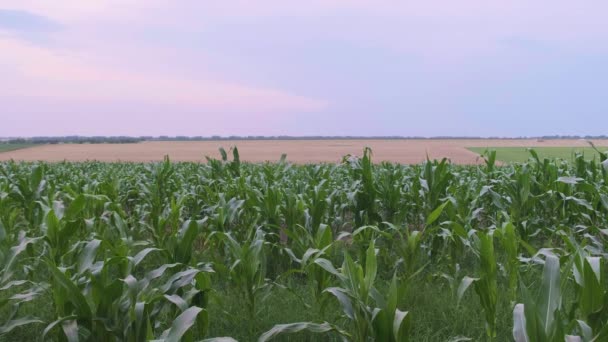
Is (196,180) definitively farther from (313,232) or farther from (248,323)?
(248,323)

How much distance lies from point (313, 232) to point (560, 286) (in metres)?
3.23

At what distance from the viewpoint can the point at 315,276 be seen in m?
3.71

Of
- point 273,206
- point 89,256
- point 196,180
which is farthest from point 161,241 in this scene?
point 196,180

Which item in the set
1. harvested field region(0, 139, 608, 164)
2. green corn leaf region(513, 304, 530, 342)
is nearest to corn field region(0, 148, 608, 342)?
green corn leaf region(513, 304, 530, 342)

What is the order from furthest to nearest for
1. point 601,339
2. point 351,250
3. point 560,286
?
point 351,250 < point 560,286 < point 601,339

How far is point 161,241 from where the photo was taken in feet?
15.2

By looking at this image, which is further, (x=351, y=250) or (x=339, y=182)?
(x=339, y=182)

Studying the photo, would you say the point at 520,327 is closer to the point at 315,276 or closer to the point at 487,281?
the point at 487,281

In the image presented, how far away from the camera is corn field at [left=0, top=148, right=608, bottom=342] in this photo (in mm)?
2367

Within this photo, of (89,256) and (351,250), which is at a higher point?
(89,256)

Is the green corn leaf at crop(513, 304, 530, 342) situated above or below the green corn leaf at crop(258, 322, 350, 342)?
above

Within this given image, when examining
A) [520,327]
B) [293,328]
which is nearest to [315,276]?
[293,328]

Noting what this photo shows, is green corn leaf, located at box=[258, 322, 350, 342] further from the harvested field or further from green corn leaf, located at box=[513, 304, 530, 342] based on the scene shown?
the harvested field

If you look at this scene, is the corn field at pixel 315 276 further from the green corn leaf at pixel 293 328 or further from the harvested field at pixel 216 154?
the harvested field at pixel 216 154
